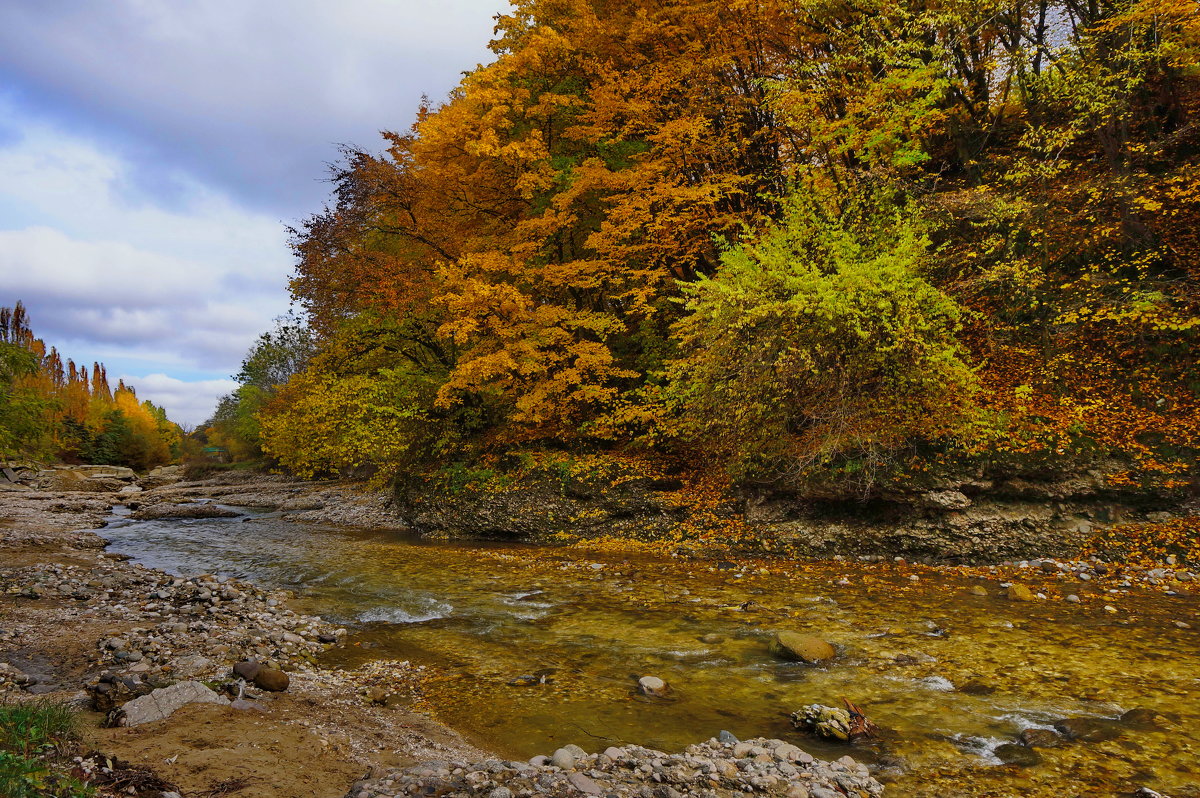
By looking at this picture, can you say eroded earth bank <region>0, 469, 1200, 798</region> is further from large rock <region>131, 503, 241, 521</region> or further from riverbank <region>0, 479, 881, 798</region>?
large rock <region>131, 503, 241, 521</region>

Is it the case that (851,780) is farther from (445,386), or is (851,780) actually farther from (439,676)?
(445,386)

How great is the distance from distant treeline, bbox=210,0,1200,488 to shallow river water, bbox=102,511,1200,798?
11.4 feet

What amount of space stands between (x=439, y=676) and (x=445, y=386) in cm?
1055

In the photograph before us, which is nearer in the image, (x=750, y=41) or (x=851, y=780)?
(x=851, y=780)

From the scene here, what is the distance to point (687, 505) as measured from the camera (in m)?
14.9

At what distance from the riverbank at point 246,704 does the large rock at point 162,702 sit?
0.16ft

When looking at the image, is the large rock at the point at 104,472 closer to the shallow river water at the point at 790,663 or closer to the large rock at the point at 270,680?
the shallow river water at the point at 790,663

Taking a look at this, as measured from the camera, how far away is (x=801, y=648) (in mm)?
6793

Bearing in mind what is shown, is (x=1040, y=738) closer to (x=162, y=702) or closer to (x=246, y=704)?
(x=246, y=704)

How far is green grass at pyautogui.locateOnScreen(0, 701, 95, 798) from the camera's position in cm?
271

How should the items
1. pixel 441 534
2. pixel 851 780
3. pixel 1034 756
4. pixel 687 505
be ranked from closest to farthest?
pixel 851 780 → pixel 1034 756 → pixel 687 505 → pixel 441 534

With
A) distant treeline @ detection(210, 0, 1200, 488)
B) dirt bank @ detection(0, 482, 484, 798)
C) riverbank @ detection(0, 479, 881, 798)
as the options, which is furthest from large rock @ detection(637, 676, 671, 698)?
distant treeline @ detection(210, 0, 1200, 488)

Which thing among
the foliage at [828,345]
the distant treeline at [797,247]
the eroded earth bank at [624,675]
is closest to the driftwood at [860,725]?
the eroded earth bank at [624,675]

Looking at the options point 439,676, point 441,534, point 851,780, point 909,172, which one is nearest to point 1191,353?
point 909,172
